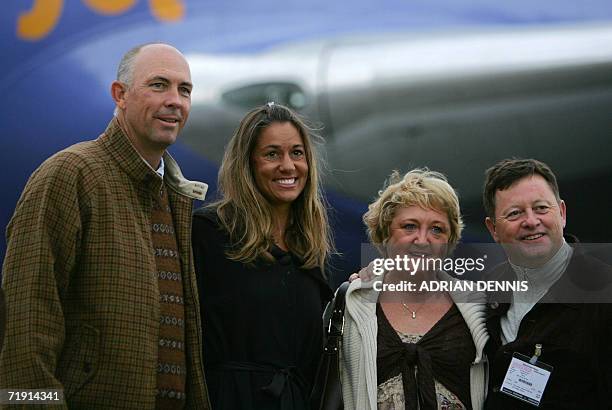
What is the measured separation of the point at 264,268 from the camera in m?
2.65

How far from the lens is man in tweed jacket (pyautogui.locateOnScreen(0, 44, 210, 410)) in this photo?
7.25 feet

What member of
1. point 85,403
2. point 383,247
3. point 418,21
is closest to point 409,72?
point 418,21

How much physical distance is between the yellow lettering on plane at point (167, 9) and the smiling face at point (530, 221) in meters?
2.07

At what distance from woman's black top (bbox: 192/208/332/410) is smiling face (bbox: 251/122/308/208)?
17cm

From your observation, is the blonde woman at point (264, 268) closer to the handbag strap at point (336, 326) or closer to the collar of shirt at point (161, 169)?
the handbag strap at point (336, 326)

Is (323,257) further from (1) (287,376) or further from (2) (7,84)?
(2) (7,84)

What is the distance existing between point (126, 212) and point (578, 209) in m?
2.34

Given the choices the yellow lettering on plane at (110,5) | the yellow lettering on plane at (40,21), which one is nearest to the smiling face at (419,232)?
the yellow lettering on plane at (110,5)

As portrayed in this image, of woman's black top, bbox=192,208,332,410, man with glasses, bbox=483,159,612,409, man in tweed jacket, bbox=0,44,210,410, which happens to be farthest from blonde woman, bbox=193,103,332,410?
man with glasses, bbox=483,159,612,409

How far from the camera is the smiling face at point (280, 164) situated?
8.96ft

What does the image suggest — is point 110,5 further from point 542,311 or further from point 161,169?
point 542,311

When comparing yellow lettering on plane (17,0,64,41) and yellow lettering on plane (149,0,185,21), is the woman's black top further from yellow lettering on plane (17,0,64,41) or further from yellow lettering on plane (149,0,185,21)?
yellow lettering on plane (17,0,64,41)

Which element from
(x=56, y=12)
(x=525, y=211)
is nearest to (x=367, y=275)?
(x=525, y=211)

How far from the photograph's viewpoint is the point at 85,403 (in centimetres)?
226
